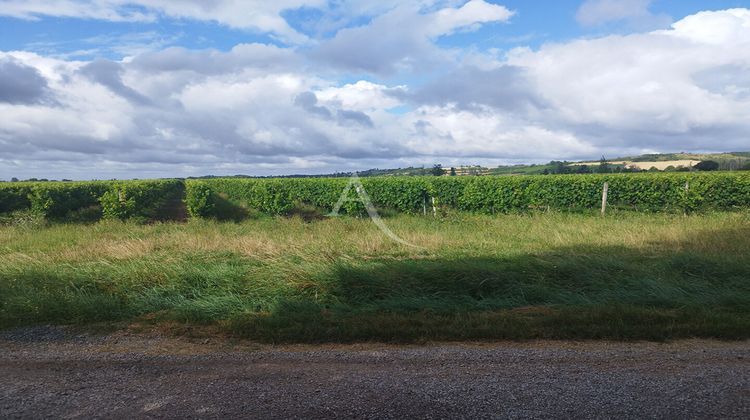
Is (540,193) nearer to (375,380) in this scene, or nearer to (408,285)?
(408,285)

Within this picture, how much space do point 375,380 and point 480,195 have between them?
20.8 metres

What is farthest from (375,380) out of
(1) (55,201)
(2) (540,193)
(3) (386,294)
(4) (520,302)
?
(1) (55,201)

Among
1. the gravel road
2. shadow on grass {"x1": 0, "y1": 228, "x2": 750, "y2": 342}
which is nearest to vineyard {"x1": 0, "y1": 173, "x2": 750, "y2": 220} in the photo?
shadow on grass {"x1": 0, "y1": 228, "x2": 750, "y2": 342}

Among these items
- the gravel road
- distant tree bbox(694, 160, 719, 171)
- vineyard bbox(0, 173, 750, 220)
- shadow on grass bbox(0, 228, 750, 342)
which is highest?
distant tree bbox(694, 160, 719, 171)

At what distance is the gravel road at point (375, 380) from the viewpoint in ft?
12.8

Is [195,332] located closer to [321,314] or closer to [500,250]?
[321,314]

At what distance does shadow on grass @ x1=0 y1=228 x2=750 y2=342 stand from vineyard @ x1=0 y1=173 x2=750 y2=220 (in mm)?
14552

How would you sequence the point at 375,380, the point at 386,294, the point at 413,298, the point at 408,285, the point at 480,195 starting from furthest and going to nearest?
the point at 480,195, the point at 408,285, the point at 386,294, the point at 413,298, the point at 375,380

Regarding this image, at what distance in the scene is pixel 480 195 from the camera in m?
24.5

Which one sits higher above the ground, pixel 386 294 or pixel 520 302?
A: pixel 386 294

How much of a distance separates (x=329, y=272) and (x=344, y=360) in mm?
2860

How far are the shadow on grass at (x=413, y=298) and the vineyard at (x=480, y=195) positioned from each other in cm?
1455

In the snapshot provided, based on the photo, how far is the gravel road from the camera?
3.91m

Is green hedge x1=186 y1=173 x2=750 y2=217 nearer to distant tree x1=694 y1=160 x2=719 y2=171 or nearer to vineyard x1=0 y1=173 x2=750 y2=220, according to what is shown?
vineyard x1=0 y1=173 x2=750 y2=220
